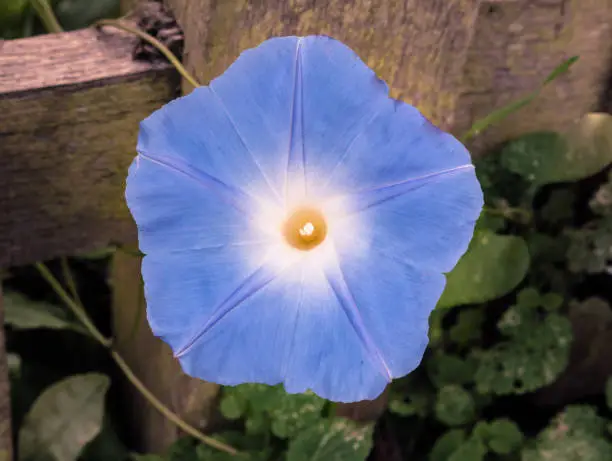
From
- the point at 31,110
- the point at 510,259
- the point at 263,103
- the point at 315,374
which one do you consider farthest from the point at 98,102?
the point at 510,259

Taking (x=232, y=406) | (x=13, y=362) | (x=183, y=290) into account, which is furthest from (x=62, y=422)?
(x=183, y=290)

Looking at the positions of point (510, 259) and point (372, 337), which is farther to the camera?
point (510, 259)

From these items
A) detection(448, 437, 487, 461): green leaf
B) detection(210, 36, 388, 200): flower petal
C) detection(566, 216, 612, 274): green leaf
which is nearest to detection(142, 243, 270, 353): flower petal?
detection(210, 36, 388, 200): flower petal

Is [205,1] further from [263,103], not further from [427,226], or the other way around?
[427,226]

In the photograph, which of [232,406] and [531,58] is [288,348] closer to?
[232,406]

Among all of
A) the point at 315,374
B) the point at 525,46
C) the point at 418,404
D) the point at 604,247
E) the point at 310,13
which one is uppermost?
the point at 310,13

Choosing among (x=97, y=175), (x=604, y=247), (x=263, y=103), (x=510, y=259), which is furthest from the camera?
(x=604, y=247)

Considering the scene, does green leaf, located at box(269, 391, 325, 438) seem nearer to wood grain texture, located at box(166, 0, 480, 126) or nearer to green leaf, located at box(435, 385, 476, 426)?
green leaf, located at box(435, 385, 476, 426)
